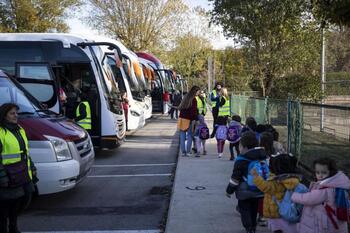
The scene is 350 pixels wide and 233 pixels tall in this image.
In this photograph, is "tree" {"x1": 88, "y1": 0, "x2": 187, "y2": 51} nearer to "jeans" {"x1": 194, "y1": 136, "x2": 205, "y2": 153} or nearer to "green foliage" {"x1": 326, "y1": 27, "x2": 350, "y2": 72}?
"green foliage" {"x1": 326, "y1": 27, "x2": 350, "y2": 72}

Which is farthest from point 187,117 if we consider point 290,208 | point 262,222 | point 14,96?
point 290,208

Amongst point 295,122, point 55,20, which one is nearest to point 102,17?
point 55,20

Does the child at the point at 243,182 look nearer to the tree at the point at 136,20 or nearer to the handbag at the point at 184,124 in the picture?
the handbag at the point at 184,124

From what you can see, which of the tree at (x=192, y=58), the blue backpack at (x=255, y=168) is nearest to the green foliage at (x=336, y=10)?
the blue backpack at (x=255, y=168)

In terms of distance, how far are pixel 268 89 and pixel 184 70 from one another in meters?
44.6

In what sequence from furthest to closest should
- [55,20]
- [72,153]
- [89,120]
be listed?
[55,20], [89,120], [72,153]

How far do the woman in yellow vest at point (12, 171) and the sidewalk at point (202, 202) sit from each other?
5.87 feet

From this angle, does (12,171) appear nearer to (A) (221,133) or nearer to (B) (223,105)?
(A) (221,133)

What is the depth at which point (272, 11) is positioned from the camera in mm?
20109

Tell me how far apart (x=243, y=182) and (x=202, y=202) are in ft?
6.71

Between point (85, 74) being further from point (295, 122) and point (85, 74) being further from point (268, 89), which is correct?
point (268, 89)

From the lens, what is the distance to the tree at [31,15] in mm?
43094

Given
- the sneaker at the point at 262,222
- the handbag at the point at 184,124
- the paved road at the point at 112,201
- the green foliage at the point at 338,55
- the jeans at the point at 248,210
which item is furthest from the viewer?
the green foliage at the point at 338,55

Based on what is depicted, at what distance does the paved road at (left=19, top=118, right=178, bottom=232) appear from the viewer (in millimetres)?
6801
